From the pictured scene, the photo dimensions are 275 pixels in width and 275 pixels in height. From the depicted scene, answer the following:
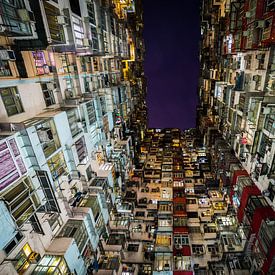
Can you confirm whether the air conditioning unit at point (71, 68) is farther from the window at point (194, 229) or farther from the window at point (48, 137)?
the window at point (194, 229)

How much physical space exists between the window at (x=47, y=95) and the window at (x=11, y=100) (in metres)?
2.88

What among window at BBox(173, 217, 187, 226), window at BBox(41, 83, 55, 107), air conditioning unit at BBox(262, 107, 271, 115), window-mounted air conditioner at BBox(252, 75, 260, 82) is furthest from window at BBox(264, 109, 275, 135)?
window at BBox(173, 217, 187, 226)

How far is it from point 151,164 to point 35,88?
3896cm

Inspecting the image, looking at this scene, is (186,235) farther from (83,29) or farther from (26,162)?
(83,29)

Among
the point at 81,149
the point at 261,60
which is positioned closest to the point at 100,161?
the point at 81,149

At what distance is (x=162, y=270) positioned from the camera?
72.3 ft

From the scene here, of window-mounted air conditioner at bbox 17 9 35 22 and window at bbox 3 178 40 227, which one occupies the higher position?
window-mounted air conditioner at bbox 17 9 35 22

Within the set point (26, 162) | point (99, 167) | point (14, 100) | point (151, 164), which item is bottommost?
point (151, 164)

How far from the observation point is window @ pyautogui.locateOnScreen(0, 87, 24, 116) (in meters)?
10.8

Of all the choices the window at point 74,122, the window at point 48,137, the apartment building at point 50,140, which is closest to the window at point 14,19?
the apartment building at point 50,140

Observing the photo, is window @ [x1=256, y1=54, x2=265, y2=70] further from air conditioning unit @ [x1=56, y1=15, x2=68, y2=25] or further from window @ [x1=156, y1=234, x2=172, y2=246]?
window @ [x1=156, y1=234, x2=172, y2=246]

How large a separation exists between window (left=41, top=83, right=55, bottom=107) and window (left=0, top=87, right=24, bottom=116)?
2882 millimetres

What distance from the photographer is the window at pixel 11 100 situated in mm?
10830

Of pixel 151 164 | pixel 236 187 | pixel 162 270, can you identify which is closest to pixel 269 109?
pixel 236 187
